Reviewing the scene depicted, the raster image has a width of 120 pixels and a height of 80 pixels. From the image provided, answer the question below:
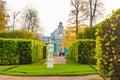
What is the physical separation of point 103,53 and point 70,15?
145ft

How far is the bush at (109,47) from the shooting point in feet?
24.0

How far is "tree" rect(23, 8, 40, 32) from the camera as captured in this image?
5969 cm

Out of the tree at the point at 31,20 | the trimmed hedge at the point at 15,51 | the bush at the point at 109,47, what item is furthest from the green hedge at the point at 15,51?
the tree at the point at 31,20

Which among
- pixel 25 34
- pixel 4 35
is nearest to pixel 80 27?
pixel 25 34

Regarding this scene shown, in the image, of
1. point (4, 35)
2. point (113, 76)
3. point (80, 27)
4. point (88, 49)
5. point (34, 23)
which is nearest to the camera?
point (113, 76)

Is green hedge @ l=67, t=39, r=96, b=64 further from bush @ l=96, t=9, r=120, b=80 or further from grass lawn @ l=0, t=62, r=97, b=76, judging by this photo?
bush @ l=96, t=9, r=120, b=80

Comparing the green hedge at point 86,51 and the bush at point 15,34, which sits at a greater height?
the bush at point 15,34

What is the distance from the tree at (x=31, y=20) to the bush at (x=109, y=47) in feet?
171

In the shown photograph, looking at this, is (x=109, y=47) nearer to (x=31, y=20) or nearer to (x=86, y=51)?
(x=86, y=51)

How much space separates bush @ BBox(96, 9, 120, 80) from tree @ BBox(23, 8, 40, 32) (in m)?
52.1

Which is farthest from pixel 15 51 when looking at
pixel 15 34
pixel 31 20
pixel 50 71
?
pixel 31 20

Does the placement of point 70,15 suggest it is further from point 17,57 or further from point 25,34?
point 17,57

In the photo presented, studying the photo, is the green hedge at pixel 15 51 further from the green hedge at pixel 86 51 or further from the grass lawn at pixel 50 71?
the grass lawn at pixel 50 71

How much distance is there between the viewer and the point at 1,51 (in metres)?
28.4
